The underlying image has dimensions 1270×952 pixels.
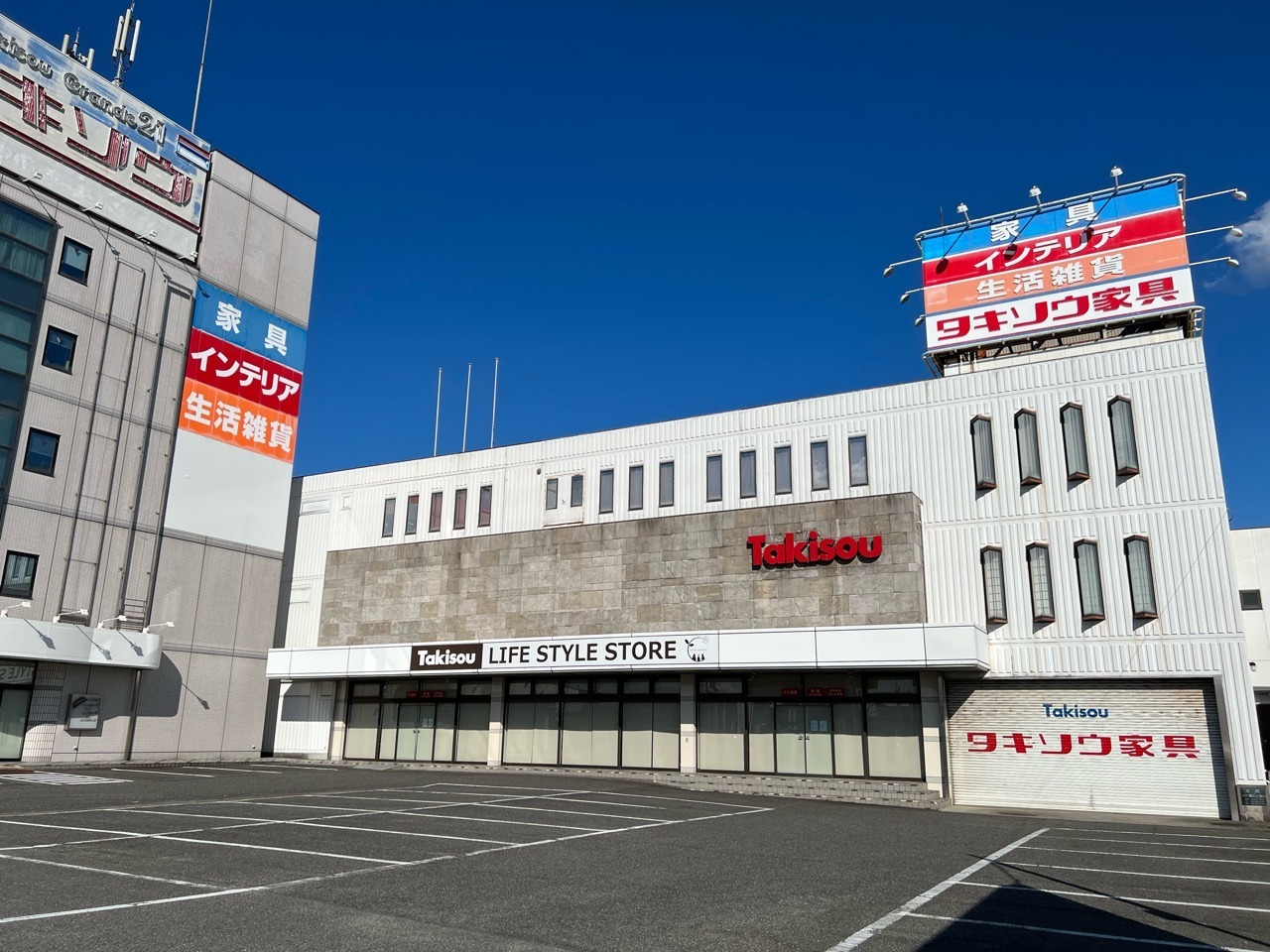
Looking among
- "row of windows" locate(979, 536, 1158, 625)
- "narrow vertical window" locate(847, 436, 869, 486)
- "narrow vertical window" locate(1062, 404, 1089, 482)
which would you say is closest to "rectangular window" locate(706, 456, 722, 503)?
"narrow vertical window" locate(847, 436, 869, 486)

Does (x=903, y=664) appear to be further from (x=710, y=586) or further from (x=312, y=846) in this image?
(x=312, y=846)

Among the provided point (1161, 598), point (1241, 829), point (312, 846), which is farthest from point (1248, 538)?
point (312, 846)

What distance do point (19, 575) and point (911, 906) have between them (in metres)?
27.6

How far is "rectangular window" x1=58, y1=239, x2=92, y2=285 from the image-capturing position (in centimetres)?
2920

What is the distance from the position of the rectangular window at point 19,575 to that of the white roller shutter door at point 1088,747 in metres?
27.1

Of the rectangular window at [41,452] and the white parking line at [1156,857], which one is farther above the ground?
the rectangular window at [41,452]

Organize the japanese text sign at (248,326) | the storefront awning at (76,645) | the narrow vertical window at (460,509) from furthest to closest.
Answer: the narrow vertical window at (460,509)
the japanese text sign at (248,326)
the storefront awning at (76,645)

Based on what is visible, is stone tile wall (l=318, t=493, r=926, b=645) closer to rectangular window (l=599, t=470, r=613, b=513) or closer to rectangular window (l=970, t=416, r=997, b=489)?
rectangular window (l=599, t=470, r=613, b=513)

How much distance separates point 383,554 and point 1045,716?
75.5 feet

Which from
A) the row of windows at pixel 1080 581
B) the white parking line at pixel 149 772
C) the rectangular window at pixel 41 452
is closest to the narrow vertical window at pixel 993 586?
the row of windows at pixel 1080 581

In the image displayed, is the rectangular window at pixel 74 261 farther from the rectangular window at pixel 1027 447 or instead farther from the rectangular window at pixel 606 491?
the rectangular window at pixel 1027 447

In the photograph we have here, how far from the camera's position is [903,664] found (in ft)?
79.6

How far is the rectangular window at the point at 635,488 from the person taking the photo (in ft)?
104

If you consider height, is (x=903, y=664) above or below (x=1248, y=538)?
below
